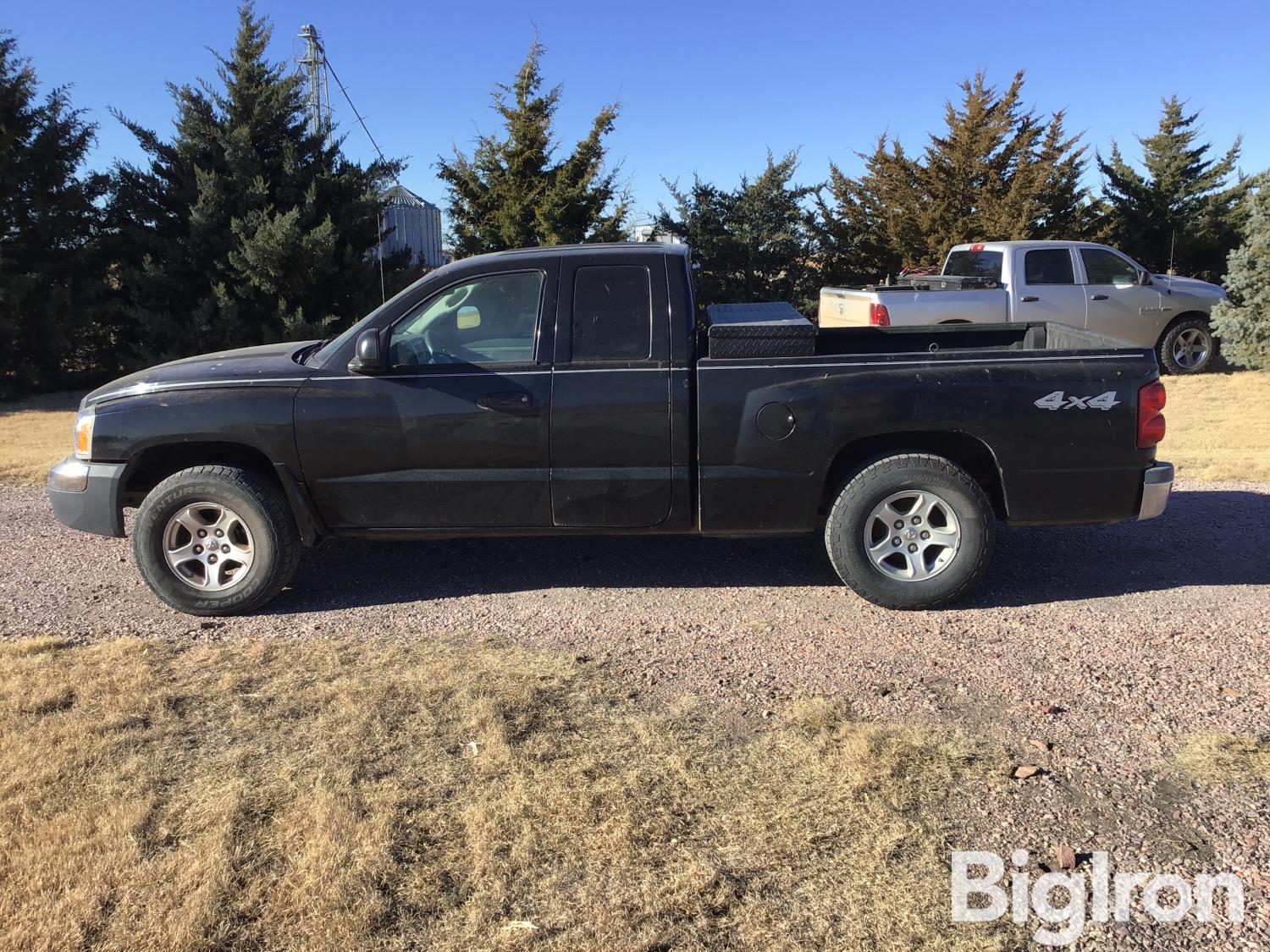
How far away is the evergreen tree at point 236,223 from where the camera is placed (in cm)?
1434

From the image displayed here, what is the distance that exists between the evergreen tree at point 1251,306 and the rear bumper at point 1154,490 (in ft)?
33.8

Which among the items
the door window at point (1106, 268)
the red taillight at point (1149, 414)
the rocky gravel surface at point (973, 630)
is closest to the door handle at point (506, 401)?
the rocky gravel surface at point (973, 630)

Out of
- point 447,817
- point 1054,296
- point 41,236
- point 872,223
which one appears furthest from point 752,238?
point 447,817

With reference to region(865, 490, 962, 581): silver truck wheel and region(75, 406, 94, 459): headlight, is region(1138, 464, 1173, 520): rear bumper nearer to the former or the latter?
region(865, 490, 962, 581): silver truck wheel

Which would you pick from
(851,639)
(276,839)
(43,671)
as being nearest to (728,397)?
(851,639)

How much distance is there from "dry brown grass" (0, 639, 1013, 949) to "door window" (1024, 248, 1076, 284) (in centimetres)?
1058

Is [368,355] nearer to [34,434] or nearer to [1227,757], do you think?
[1227,757]

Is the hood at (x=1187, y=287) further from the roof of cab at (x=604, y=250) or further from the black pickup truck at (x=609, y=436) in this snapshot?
the roof of cab at (x=604, y=250)

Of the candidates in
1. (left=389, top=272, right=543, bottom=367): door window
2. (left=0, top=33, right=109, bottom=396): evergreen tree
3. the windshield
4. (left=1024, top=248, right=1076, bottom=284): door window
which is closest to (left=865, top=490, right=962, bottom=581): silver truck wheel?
(left=389, top=272, right=543, bottom=367): door window

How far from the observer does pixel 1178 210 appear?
20.1m

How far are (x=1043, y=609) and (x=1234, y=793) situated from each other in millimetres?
1787

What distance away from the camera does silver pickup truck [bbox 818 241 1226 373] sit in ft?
38.8

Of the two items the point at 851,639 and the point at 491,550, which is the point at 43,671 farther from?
the point at 851,639

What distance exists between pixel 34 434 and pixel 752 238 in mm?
11915
